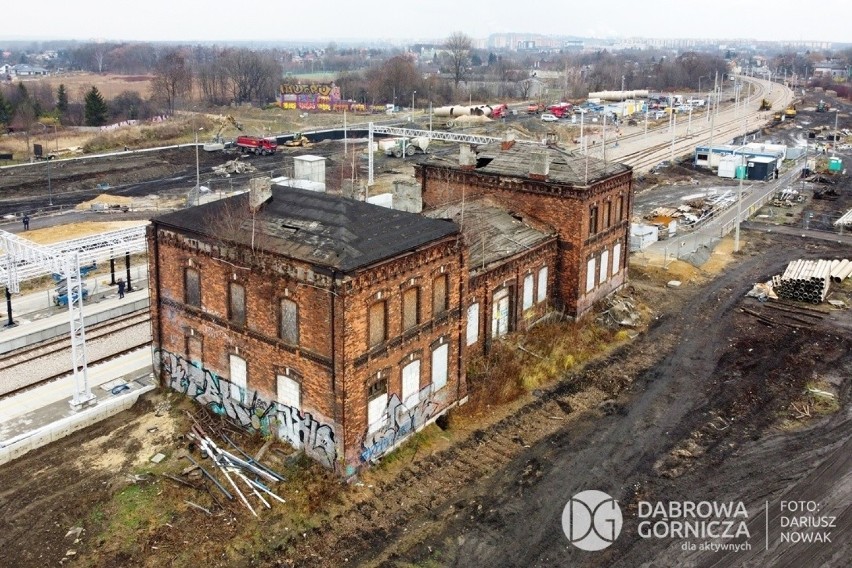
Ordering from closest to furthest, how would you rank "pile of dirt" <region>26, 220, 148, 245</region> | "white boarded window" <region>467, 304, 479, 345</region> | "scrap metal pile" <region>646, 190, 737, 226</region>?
"white boarded window" <region>467, 304, 479, 345</region>
"pile of dirt" <region>26, 220, 148, 245</region>
"scrap metal pile" <region>646, 190, 737, 226</region>

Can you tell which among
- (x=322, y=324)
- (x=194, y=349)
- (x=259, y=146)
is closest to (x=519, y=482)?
(x=322, y=324)

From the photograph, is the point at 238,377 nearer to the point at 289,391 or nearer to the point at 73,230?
the point at 289,391

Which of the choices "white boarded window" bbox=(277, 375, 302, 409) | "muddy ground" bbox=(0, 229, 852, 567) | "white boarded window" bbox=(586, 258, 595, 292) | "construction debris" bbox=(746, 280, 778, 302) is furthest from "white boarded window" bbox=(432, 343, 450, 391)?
"construction debris" bbox=(746, 280, 778, 302)

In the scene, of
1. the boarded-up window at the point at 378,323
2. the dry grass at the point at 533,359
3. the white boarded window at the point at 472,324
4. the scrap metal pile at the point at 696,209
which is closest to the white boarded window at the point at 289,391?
the boarded-up window at the point at 378,323

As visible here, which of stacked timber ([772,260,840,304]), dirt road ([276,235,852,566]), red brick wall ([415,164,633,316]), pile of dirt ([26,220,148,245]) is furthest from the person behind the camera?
pile of dirt ([26,220,148,245])

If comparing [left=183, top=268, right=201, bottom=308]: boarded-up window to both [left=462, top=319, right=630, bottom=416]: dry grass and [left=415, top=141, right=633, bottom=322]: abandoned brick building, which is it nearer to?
[left=462, top=319, right=630, bottom=416]: dry grass

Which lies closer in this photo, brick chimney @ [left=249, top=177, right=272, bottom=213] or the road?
brick chimney @ [left=249, top=177, right=272, bottom=213]

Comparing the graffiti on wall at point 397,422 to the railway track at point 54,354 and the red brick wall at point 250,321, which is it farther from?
the railway track at point 54,354
